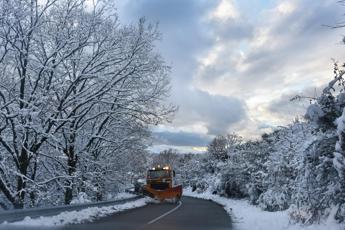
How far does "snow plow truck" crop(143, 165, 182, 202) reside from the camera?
44.5 meters

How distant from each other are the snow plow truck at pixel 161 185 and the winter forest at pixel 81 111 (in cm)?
1106

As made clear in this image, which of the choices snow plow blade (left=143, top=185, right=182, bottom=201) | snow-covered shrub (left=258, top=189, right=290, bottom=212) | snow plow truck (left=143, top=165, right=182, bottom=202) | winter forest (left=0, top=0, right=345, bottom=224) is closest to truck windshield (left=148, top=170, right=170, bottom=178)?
snow plow truck (left=143, top=165, right=182, bottom=202)

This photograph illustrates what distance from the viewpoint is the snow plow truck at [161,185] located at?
44469mm

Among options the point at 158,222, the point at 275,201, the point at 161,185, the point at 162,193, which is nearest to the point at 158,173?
the point at 161,185

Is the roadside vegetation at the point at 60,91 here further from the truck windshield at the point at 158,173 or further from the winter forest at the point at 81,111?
the truck windshield at the point at 158,173

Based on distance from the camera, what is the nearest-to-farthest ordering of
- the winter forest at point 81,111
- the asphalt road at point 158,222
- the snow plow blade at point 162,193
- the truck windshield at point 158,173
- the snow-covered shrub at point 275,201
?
the winter forest at point 81,111
the asphalt road at point 158,222
the snow-covered shrub at point 275,201
the snow plow blade at point 162,193
the truck windshield at point 158,173

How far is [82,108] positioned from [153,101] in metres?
3.85

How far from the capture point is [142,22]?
27.2m

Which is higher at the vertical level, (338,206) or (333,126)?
(333,126)

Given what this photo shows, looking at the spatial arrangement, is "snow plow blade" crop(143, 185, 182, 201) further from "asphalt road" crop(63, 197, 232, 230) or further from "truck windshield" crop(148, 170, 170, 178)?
"asphalt road" crop(63, 197, 232, 230)

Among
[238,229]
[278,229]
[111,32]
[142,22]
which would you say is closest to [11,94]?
[111,32]

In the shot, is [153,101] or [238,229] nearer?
[238,229]

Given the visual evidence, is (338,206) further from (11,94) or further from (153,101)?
(153,101)

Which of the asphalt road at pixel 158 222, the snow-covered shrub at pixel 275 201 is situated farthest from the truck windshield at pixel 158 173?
the asphalt road at pixel 158 222
